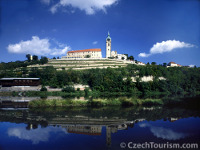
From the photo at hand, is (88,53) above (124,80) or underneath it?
above

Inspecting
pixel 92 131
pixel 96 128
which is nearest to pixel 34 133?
pixel 92 131

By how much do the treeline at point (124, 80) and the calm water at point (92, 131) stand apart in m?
26.5

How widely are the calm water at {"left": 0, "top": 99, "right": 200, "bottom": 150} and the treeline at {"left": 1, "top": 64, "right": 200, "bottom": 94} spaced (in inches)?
1045

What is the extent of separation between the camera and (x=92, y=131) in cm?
909

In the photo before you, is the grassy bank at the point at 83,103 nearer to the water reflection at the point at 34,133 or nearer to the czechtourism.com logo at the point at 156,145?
the water reflection at the point at 34,133

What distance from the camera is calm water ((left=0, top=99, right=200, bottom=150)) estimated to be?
24.4ft

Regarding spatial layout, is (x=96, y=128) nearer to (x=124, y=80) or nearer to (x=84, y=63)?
(x=124, y=80)

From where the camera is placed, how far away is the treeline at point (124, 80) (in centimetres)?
3862

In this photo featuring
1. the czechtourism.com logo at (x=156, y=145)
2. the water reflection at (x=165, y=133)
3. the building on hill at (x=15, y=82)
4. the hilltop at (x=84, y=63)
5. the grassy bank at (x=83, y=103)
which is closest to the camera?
the czechtourism.com logo at (x=156, y=145)

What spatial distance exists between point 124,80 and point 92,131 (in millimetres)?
33812

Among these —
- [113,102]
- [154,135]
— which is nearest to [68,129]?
[154,135]

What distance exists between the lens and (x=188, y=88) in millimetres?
41562

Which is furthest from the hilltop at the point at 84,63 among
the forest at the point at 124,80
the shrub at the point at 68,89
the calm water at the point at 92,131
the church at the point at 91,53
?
the calm water at the point at 92,131

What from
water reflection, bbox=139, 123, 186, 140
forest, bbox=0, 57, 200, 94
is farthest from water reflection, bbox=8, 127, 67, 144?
forest, bbox=0, 57, 200, 94
